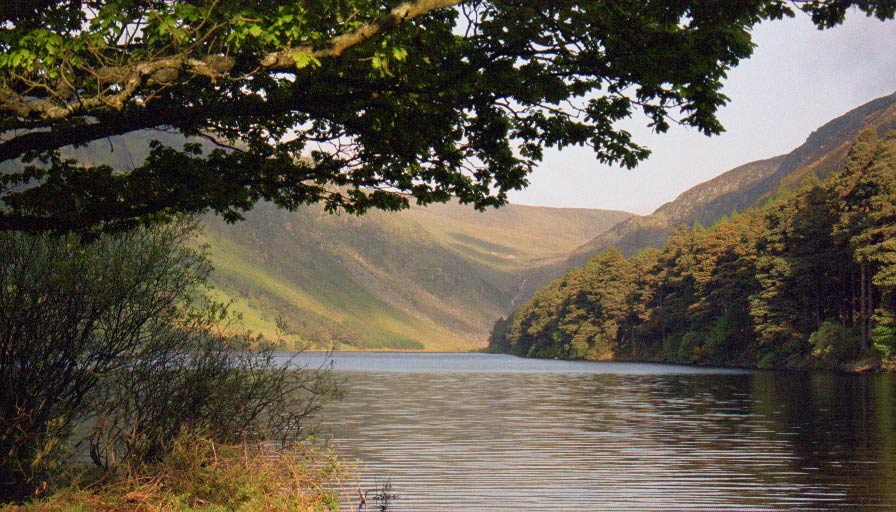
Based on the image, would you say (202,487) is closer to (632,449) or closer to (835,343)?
(632,449)

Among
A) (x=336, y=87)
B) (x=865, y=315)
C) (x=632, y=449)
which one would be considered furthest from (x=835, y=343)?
(x=336, y=87)

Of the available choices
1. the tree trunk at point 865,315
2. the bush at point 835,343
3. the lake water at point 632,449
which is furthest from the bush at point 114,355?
the bush at point 835,343

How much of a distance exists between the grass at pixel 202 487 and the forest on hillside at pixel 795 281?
248ft

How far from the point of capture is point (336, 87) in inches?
541

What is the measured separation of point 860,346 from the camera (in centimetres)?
9138

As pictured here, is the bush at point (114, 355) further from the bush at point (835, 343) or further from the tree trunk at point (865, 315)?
the bush at point (835, 343)

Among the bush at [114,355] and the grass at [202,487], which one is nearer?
the grass at [202,487]

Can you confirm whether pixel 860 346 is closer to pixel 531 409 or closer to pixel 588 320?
pixel 531 409

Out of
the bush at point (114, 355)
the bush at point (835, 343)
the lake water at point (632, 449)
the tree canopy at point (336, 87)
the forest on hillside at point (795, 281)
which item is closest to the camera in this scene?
the tree canopy at point (336, 87)

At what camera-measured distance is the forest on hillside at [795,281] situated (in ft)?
287

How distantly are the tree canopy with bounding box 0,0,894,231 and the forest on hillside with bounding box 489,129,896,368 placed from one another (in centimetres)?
7554

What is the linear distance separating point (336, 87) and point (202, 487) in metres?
7.88

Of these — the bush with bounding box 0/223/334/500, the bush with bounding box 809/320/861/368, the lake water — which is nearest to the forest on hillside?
the bush with bounding box 809/320/861/368

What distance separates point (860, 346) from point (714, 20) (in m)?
87.3
